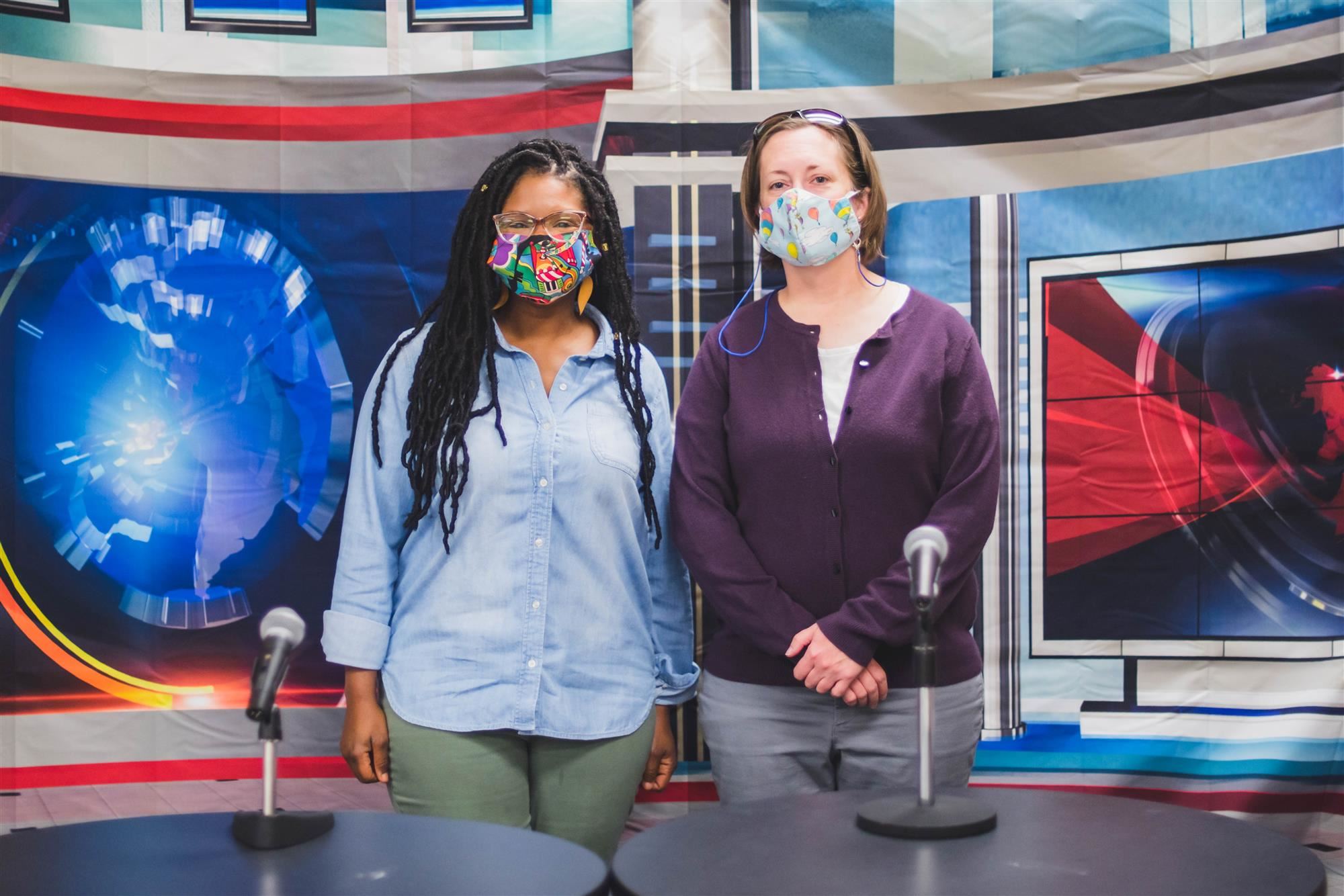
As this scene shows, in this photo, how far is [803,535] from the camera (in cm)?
194

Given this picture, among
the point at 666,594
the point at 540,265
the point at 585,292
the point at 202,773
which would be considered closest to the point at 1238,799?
the point at 666,594

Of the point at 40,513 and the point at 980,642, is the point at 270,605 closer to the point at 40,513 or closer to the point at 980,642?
the point at 40,513

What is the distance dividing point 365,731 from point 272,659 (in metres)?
0.64

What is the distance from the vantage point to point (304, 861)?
130 centimetres

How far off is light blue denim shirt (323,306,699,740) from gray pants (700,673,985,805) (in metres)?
0.19

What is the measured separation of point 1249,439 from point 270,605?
2.22m

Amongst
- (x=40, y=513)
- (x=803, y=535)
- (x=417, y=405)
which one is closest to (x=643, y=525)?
(x=803, y=535)

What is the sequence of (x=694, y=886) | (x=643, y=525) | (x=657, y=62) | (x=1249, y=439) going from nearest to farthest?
(x=694, y=886), (x=643, y=525), (x=1249, y=439), (x=657, y=62)

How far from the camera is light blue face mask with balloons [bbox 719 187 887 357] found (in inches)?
80.6

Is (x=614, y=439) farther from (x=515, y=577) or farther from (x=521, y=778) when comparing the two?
(x=521, y=778)

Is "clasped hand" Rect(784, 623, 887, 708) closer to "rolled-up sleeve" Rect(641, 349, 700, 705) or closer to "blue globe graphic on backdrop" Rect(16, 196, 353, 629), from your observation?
"rolled-up sleeve" Rect(641, 349, 700, 705)

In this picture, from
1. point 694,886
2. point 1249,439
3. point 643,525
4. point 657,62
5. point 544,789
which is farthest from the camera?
point 657,62

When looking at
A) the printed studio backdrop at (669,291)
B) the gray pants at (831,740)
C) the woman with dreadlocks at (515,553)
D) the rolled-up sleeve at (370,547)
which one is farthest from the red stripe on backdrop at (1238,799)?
the rolled-up sleeve at (370,547)

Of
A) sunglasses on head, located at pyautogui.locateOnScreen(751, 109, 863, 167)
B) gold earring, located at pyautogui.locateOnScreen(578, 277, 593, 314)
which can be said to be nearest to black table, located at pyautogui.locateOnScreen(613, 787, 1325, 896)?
gold earring, located at pyautogui.locateOnScreen(578, 277, 593, 314)
